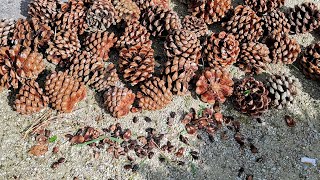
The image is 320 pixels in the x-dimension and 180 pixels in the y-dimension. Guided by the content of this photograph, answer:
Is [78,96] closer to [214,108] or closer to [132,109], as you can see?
[132,109]

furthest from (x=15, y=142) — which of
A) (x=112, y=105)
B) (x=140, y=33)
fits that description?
(x=140, y=33)

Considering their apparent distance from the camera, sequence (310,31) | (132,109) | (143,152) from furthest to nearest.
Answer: (310,31) < (132,109) < (143,152)

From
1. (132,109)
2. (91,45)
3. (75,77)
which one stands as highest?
(91,45)

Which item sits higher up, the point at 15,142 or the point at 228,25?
the point at 228,25

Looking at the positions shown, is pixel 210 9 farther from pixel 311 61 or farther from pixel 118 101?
pixel 118 101

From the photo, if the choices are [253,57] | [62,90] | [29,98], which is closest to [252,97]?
[253,57]

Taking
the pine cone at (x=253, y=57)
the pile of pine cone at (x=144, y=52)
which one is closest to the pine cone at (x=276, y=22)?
the pile of pine cone at (x=144, y=52)
